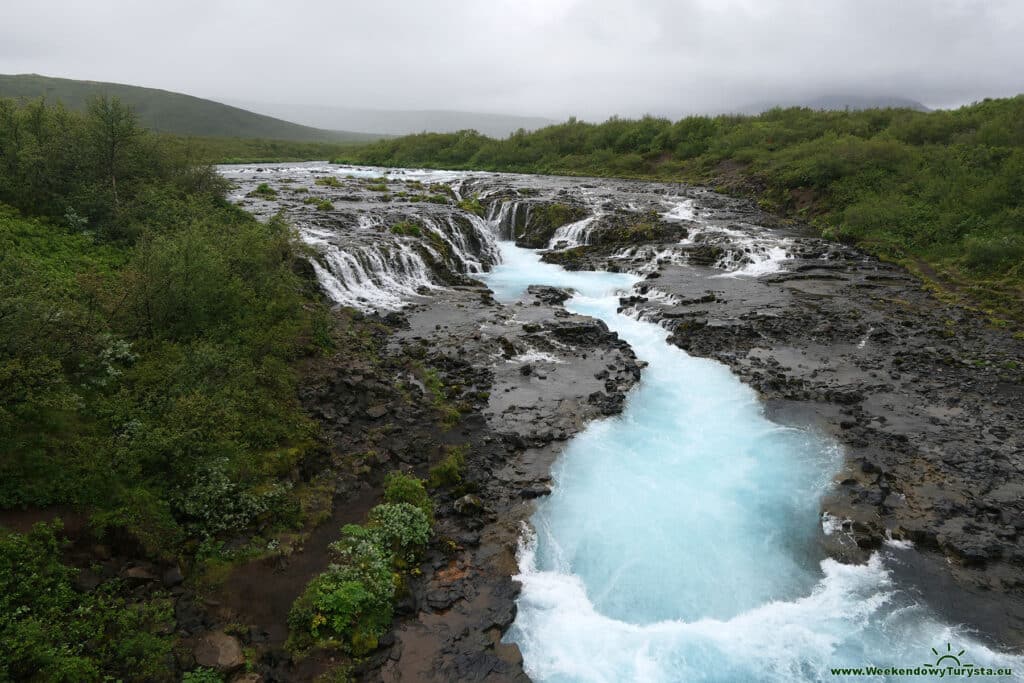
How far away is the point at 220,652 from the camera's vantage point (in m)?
8.37

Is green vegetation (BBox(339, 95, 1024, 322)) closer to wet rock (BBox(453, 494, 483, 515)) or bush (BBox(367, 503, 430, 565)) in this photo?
wet rock (BBox(453, 494, 483, 515))

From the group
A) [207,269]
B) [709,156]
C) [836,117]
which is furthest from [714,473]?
[836,117]

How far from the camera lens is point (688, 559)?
38.6 ft

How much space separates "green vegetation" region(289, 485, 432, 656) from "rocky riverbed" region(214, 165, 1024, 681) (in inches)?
17.1

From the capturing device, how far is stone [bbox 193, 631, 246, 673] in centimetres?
817

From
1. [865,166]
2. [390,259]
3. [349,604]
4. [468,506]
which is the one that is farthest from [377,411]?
[865,166]

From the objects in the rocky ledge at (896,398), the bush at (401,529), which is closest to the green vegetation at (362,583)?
the bush at (401,529)

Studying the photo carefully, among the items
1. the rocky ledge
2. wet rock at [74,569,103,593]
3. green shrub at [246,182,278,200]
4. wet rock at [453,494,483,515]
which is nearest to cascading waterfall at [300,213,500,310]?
the rocky ledge

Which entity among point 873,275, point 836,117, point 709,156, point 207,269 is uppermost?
point 836,117

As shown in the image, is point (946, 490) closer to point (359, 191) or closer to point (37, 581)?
point (37, 581)

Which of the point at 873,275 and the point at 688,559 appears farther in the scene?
the point at 873,275

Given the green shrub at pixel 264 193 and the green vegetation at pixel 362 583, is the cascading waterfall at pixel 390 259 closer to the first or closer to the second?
the green shrub at pixel 264 193

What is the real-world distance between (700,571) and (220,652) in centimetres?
929

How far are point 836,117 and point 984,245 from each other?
52.0 metres
